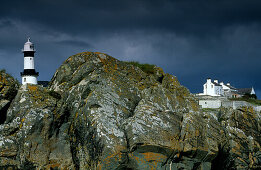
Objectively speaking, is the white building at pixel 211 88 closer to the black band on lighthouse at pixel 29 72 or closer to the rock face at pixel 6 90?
the black band on lighthouse at pixel 29 72

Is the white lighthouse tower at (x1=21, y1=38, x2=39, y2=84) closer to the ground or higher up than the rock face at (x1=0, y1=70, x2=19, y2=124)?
higher up

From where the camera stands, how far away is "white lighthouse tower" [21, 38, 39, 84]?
89.2m

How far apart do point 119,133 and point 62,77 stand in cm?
489

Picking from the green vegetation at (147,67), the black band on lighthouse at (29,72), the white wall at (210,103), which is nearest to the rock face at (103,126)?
the green vegetation at (147,67)

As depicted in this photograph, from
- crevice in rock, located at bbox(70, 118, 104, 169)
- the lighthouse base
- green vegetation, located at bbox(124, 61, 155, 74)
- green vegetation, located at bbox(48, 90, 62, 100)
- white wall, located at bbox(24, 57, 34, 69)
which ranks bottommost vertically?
crevice in rock, located at bbox(70, 118, 104, 169)

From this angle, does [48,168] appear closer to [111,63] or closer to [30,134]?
[30,134]

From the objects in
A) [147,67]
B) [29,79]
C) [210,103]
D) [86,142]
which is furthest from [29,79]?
[86,142]

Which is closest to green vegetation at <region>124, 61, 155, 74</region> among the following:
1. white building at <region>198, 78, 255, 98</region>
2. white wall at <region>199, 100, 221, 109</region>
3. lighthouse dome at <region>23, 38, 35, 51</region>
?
white wall at <region>199, 100, 221, 109</region>

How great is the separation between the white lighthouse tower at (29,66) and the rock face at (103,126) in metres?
76.7

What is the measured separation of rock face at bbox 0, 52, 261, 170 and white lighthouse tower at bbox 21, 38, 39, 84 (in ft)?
252

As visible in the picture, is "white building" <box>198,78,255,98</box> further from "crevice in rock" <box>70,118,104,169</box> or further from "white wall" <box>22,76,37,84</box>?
"crevice in rock" <box>70,118,104,169</box>

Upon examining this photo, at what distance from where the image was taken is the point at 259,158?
21.6 m

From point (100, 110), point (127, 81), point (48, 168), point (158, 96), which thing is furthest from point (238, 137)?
point (48, 168)

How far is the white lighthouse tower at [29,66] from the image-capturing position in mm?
89250
